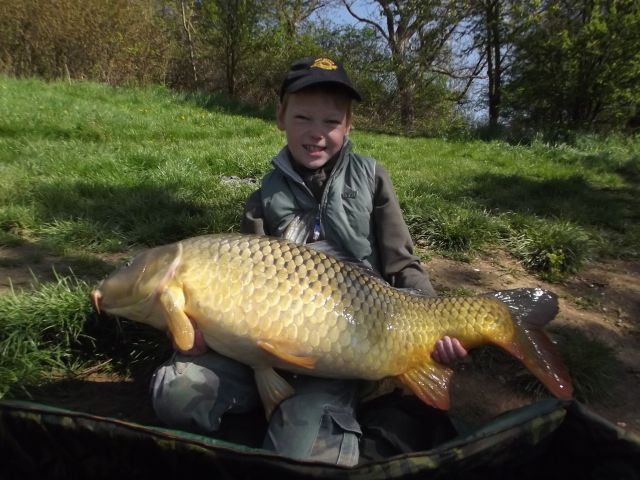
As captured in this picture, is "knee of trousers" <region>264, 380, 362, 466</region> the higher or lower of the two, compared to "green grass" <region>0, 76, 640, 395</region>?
lower

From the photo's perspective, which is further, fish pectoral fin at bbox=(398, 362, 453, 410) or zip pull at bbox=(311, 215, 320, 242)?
zip pull at bbox=(311, 215, 320, 242)

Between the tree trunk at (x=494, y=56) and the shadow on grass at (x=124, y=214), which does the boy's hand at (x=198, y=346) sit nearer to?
the shadow on grass at (x=124, y=214)

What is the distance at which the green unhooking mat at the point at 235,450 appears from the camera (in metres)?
0.86

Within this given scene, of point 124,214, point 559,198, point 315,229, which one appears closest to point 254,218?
point 315,229

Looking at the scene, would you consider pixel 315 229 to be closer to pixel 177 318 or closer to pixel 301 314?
pixel 301 314

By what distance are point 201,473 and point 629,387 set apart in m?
1.29

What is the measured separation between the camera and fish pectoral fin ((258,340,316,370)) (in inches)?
40.5

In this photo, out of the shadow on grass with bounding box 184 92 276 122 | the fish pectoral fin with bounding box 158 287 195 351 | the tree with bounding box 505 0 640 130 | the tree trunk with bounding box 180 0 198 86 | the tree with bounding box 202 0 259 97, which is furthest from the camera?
the tree trunk with bounding box 180 0 198 86

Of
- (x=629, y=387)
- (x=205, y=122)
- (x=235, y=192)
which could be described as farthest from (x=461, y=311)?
(x=205, y=122)

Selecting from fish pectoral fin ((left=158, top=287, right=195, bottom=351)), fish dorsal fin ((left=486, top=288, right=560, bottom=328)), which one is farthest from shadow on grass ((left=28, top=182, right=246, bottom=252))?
fish dorsal fin ((left=486, top=288, right=560, bottom=328))

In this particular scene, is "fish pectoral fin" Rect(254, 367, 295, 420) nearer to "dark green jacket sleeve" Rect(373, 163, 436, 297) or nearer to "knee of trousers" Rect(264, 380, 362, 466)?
"knee of trousers" Rect(264, 380, 362, 466)

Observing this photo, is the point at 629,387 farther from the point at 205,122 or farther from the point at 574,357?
the point at 205,122

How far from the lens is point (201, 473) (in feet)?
2.93

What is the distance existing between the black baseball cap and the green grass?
0.88 meters
